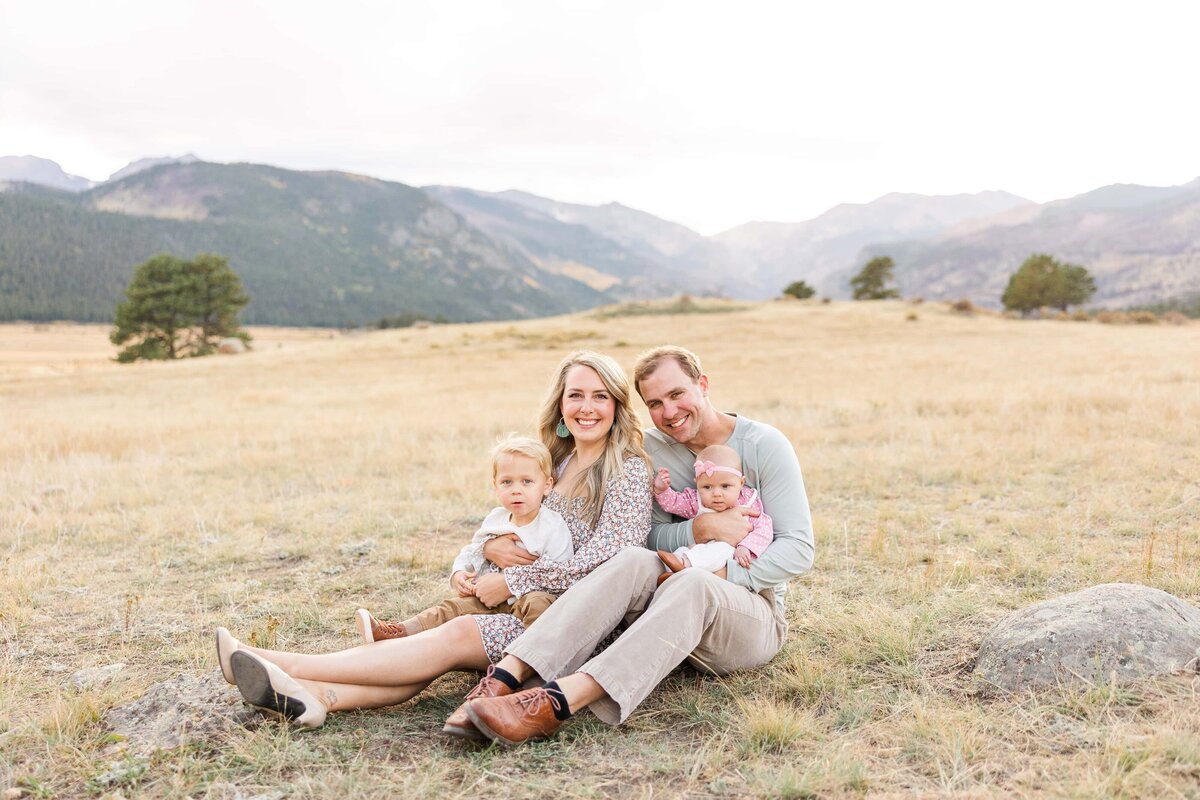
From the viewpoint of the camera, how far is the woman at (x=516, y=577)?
367cm

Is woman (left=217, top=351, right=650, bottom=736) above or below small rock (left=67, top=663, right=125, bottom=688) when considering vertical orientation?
above

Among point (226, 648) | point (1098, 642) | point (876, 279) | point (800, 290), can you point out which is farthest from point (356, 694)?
point (800, 290)

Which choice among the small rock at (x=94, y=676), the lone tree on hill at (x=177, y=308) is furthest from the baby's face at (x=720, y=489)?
the lone tree on hill at (x=177, y=308)

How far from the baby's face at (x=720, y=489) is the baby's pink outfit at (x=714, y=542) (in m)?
0.08

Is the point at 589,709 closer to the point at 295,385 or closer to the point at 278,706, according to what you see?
the point at 278,706

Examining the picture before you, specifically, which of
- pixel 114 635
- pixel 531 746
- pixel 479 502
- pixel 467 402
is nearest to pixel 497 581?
pixel 531 746

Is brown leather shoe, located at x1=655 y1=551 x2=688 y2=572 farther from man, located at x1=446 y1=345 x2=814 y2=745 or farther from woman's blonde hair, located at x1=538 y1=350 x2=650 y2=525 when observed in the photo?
woman's blonde hair, located at x1=538 y1=350 x2=650 y2=525

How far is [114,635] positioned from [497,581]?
9.06 feet

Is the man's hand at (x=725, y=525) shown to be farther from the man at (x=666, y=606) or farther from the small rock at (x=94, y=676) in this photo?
the small rock at (x=94, y=676)

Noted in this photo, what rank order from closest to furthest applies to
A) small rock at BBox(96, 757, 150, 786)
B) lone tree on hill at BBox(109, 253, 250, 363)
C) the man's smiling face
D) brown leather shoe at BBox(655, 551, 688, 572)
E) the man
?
small rock at BBox(96, 757, 150, 786) → the man → brown leather shoe at BBox(655, 551, 688, 572) → the man's smiling face → lone tree on hill at BBox(109, 253, 250, 363)

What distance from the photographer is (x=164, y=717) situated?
3736 mm

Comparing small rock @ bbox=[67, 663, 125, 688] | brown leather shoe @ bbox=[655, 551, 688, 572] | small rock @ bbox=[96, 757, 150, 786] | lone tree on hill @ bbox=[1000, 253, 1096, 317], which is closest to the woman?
brown leather shoe @ bbox=[655, 551, 688, 572]

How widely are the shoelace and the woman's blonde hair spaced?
1.17m

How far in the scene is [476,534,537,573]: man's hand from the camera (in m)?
4.39
